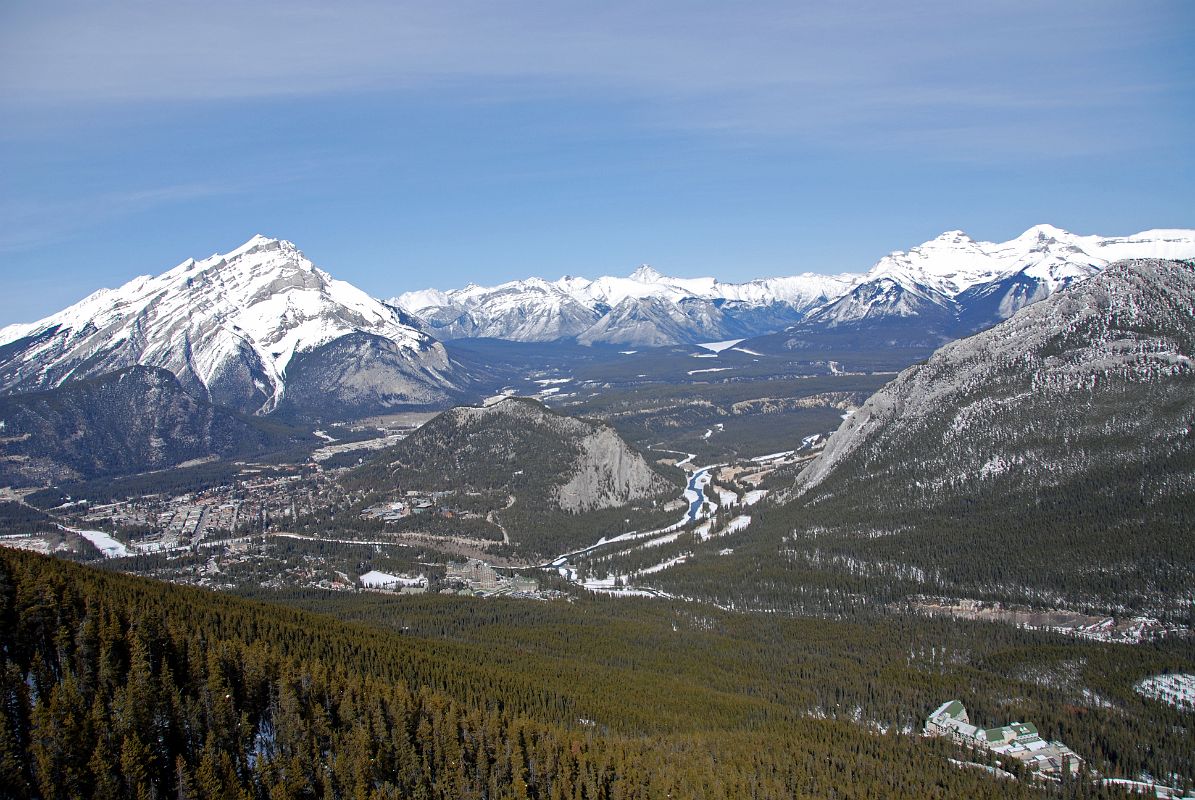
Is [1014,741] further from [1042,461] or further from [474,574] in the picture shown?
[474,574]

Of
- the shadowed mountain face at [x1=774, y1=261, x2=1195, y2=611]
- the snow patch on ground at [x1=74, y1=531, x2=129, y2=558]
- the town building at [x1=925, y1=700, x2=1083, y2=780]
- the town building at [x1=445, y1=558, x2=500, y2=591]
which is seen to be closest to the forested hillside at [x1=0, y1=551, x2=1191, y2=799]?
the town building at [x1=925, y1=700, x2=1083, y2=780]

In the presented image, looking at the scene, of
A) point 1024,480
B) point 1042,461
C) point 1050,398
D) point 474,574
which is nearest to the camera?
point 474,574

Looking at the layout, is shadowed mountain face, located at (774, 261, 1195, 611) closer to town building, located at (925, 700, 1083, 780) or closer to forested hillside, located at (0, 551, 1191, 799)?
forested hillside, located at (0, 551, 1191, 799)

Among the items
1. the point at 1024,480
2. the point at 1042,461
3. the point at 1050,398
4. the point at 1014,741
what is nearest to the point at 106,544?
the point at 1014,741

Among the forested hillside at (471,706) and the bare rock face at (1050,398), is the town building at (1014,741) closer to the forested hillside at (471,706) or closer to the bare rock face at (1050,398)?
the forested hillside at (471,706)

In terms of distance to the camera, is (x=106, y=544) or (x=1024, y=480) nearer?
(x=1024, y=480)

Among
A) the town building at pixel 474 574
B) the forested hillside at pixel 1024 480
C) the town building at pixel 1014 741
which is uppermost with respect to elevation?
the forested hillside at pixel 1024 480

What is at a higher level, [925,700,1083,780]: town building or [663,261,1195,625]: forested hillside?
[663,261,1195,625]: forested hillside

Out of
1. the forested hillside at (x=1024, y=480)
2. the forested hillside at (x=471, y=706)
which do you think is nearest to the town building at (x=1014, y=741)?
the forested hillside at (x=471, y=706)

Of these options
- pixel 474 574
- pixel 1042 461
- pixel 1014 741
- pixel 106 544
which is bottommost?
pixel 1014 741

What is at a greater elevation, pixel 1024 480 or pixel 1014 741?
pixel 1024 480

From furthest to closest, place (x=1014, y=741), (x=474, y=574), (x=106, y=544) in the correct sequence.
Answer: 1. (x=106, y=544)
2. (x=474, y=574)
3. (x=1014, y=741)
